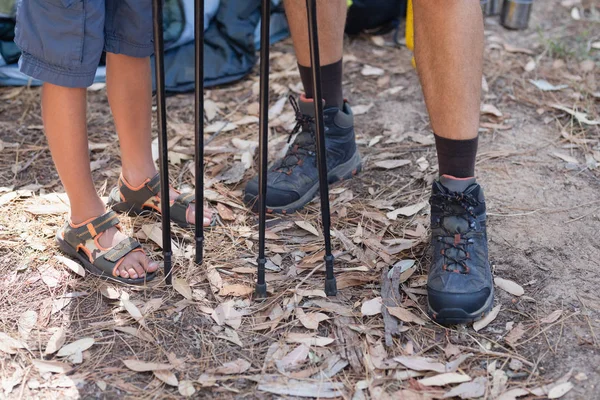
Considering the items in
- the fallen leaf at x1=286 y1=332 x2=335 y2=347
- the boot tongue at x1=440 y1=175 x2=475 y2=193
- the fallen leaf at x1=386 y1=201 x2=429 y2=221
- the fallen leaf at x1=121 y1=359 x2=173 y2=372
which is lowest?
the fallen leaf at x1=386 y1=201 x2=429 y2=221

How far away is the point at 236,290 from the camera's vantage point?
179 centimetres

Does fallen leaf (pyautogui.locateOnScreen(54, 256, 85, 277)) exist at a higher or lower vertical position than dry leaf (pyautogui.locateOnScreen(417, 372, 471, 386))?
higher

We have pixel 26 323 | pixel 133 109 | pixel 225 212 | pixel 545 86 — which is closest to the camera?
pixel 26 323

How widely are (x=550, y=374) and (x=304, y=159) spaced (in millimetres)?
1045

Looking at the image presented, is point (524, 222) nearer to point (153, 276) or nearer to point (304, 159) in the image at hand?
point (304, 159)

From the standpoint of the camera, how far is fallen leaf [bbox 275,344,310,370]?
155cm

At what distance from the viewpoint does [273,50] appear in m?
3.43

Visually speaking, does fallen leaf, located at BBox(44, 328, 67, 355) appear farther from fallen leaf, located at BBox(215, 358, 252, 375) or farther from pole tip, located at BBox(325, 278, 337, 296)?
pole tip, located at BBox(325, 278, 337, 296)

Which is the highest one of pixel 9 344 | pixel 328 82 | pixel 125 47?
pixel 125 47

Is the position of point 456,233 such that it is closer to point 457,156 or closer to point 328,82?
point 457,156

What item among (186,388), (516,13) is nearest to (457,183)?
(186,388)

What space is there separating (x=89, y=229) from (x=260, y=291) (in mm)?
528

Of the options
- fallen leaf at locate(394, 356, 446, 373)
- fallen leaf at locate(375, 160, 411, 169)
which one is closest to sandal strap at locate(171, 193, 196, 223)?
fallen leaf at locate(375, 160, 411, 169)

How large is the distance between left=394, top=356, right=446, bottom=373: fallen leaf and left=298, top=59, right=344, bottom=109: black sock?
946 mm
